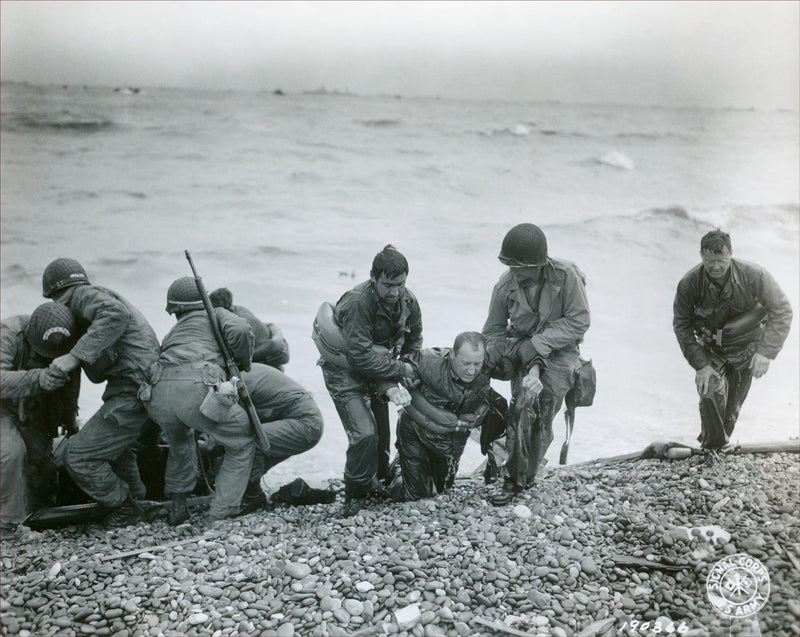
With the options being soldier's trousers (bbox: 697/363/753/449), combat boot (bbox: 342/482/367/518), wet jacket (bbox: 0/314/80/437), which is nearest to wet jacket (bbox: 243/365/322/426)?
combat boot (bbox: 342/482/367/518)

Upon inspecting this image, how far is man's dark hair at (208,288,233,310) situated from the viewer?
482 cm

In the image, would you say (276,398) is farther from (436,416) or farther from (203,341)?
(436,416)

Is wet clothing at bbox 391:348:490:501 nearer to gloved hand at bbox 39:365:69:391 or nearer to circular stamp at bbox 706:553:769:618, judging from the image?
circular stamp at bbox 706:553:769:618

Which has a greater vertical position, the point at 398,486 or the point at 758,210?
the point at 758,210

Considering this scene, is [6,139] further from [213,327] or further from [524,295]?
[524,295]

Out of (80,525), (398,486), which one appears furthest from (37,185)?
(398,486)

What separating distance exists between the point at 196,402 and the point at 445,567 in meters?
1.69

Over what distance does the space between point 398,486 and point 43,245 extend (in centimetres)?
458

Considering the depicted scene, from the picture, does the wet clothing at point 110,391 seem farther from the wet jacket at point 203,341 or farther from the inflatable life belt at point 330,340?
the inflatable life belt at point 330,340

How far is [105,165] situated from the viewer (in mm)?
7332

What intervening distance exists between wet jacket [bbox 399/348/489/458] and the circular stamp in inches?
60.6

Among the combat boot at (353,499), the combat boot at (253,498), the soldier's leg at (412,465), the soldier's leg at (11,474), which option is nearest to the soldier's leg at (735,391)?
the soldier's leg at (412,465)

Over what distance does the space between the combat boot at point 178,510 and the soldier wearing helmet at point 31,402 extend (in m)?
0.77

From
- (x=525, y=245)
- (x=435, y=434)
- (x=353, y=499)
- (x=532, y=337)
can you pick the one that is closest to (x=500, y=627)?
(x=435, y=434)
